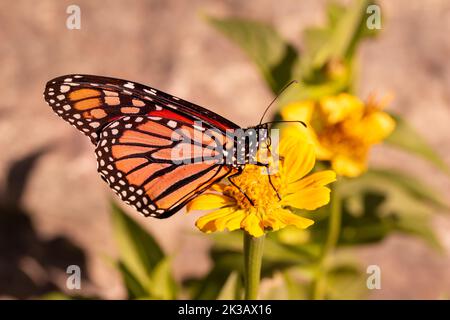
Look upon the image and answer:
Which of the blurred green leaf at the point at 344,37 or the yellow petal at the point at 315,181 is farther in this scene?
the blurred green leaf at the point at 344,37

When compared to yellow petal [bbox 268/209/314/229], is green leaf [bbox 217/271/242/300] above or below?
below

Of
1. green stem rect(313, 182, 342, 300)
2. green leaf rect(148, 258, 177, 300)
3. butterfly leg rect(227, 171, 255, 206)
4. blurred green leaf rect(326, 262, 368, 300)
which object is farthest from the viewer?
blurred green leaf rect(326, 262, 368, 300)

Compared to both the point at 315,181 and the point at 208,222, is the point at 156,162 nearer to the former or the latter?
the point at 208,222

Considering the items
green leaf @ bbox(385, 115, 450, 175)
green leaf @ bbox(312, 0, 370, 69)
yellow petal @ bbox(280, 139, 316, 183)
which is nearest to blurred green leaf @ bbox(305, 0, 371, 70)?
green leaf @ bbox(312, 0, 370, 69)

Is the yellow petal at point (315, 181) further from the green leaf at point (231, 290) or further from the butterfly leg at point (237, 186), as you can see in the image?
the green leaf at point (231, 290)

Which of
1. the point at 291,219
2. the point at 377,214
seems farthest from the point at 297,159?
the point at 377,214

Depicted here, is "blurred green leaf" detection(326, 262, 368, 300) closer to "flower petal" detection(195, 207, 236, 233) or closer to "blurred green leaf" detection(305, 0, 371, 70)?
"blurred green leaf" detection(305, 0, 371, 70)

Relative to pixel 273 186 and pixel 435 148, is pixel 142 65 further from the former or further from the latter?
pixel 273 186

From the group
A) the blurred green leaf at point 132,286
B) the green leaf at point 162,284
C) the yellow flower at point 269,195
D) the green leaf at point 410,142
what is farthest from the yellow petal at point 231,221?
the green leaf at point 410,142
